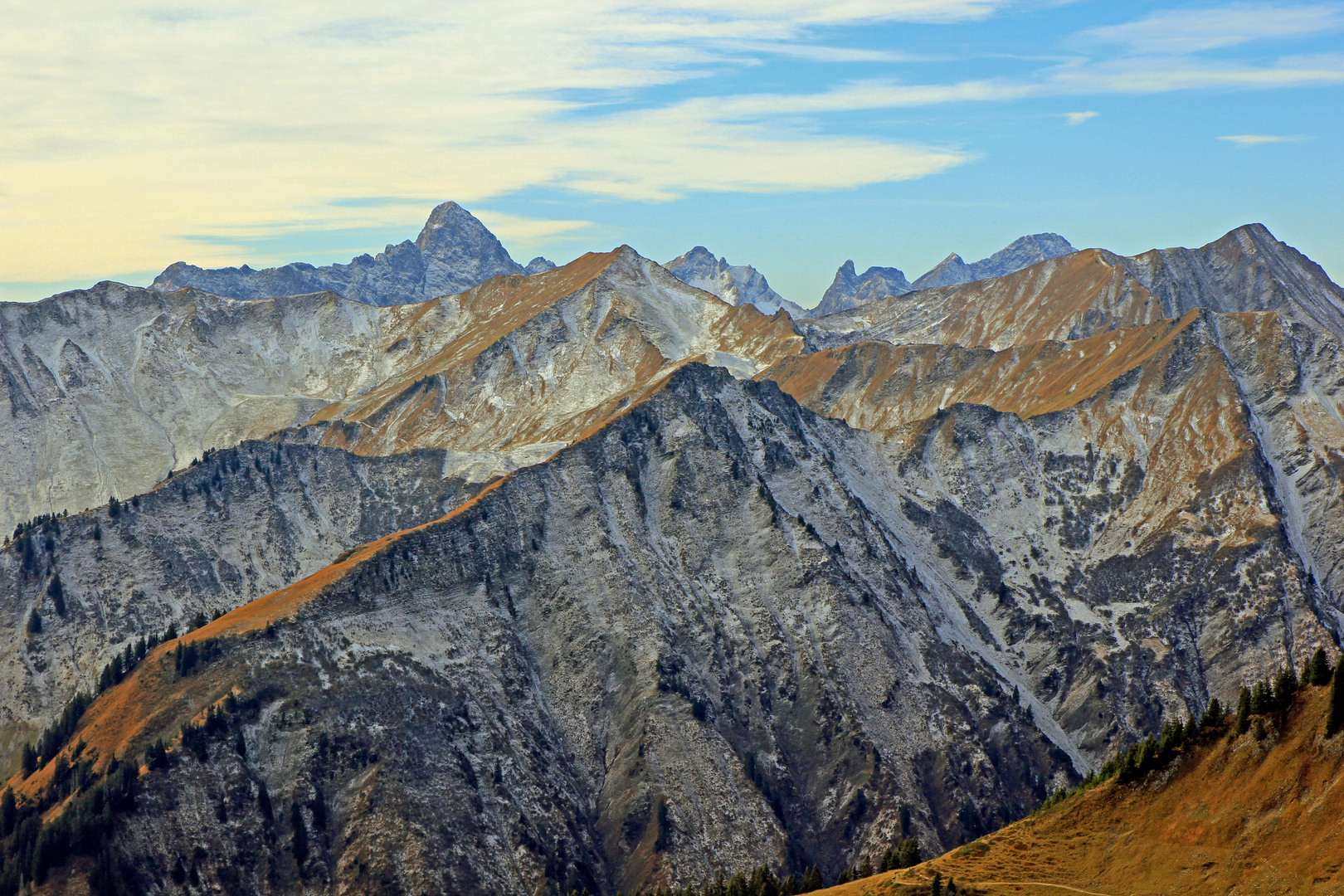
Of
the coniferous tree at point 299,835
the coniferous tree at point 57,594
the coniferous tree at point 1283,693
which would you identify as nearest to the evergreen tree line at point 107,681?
the coniferous tree at point 299,835

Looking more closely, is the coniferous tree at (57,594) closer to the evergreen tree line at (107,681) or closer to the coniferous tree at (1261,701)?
the evergreen tree line at (107,681)

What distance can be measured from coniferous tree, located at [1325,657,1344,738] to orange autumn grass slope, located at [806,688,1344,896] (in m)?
0.54

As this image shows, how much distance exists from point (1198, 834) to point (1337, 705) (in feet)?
44.1

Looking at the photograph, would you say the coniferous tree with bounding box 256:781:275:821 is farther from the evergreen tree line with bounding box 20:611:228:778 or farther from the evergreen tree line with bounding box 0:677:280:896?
the evergreen tree line with bounding box 20:611:228:778

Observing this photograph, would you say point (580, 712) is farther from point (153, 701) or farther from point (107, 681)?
point (107, 681)

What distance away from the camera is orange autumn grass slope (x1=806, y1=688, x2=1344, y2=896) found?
7669cm

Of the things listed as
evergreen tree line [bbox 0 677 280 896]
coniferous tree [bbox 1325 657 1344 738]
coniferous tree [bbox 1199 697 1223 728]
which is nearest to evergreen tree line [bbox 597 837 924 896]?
coniferous tree [bbox 1199 697 1223 728]

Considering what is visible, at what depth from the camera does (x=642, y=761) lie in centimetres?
15912

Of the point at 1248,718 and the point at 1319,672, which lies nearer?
the point at 1319,672

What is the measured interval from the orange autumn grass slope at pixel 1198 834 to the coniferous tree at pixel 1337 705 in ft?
1.78

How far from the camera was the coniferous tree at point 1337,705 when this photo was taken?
78875mm

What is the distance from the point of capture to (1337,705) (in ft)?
260

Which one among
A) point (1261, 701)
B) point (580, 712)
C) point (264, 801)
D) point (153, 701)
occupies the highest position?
point (1261, 701)

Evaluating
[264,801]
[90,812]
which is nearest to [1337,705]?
[264,801]
